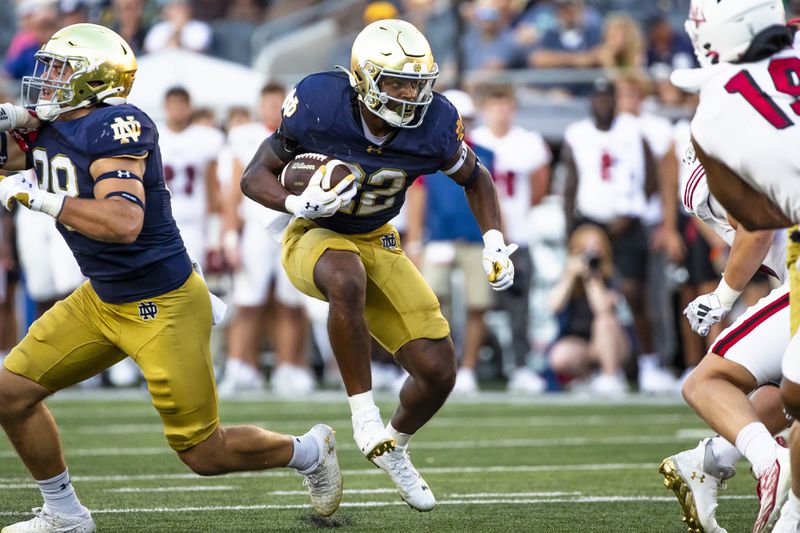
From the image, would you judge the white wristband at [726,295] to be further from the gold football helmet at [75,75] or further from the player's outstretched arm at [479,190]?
the gold football helmet at [75,75]

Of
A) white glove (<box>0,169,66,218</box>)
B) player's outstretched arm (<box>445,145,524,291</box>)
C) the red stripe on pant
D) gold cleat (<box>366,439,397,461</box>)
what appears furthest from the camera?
player's outstretched arm (<box>445,145,524,291</box>)

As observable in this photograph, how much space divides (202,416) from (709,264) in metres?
5.67

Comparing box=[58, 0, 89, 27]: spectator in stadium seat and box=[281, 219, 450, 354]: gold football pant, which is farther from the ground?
box=[58, 0, 89, 27]: spectator in stadium seat

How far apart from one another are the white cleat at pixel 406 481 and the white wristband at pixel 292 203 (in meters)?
0.93

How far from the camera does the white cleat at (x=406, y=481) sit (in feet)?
16.6

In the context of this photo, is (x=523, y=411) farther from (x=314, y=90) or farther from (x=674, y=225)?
(x=314, y=90)

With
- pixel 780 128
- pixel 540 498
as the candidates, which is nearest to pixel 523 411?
pixel 540 498

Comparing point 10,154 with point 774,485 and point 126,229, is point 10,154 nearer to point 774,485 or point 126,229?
point 126,229

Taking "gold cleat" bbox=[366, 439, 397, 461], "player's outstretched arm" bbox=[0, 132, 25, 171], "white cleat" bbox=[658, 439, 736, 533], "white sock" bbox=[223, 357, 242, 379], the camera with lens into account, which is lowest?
"white sock" bbox=[223, 357, 242, 379]

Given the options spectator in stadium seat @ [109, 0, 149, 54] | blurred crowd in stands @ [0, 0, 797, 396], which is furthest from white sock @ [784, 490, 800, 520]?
spectator in stadium seat @ [109, 0, 149, 54]

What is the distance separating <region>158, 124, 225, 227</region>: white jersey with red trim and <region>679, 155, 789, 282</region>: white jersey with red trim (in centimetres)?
569

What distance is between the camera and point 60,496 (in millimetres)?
4695

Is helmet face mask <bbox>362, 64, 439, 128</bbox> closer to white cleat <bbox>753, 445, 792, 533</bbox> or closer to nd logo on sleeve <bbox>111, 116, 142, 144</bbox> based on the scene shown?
nd logo on sleeve <bbox>111, 116, 142, 144</bbox>

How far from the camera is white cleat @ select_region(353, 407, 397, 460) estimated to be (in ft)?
16.0
